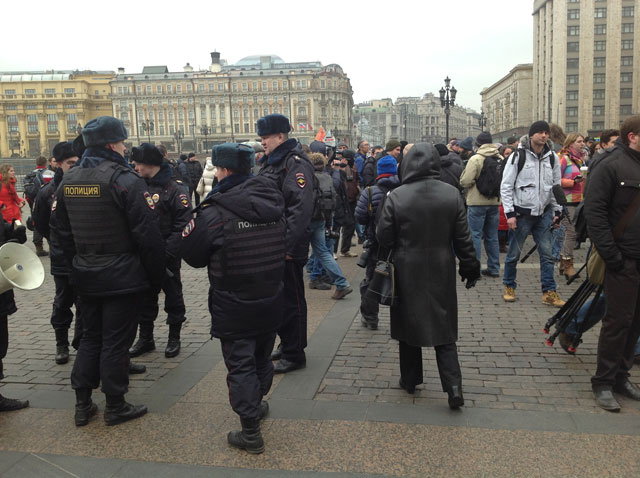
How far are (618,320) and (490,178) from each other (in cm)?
457

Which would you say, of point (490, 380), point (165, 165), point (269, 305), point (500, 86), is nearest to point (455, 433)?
point (490, 380)

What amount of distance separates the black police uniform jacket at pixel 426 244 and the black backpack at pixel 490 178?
449 cm

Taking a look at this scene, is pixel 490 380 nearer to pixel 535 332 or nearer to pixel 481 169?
pixel 535 332

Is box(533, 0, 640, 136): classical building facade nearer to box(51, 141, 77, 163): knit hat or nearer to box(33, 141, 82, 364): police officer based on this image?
box(51, 141, 77, 163): knit hat

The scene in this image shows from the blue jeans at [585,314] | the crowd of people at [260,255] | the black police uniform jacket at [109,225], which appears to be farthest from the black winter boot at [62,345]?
the blue jeans at [585,314]

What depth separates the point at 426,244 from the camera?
4086 mm

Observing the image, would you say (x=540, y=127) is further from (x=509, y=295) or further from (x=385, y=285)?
(x=385, y=285)

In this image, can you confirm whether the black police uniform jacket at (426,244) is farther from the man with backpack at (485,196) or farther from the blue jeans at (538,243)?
the man with backpack at (485,196)

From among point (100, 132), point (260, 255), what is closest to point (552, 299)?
point (260, 255)

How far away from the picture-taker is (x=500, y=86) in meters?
139

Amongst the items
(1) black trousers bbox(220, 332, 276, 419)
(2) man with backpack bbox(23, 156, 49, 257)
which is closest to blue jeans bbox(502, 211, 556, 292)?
(1) black trousers bbox(220, 332, 276, 419)

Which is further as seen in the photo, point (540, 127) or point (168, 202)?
point (540, 127)

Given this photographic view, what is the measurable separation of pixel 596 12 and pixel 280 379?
100 meters

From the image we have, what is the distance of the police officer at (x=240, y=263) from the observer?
11.5 ft
